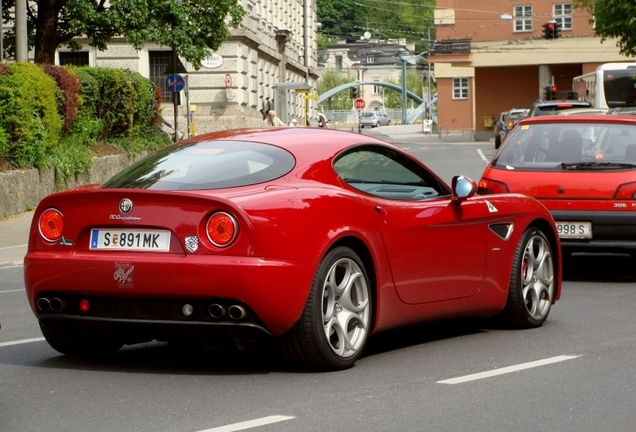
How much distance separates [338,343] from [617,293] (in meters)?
4.87

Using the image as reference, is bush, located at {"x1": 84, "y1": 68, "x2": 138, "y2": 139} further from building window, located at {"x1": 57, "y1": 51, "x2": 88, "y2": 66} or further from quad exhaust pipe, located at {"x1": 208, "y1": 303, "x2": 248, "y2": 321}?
building window, located at {"x1": 57, "y1": 51, "x2": 88, "y2": 66}

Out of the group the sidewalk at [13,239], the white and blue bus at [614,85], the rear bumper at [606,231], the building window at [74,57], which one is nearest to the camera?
the rear bumper at [606,231]

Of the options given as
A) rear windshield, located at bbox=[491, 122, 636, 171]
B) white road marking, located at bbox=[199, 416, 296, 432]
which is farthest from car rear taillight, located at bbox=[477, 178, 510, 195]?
white road marking, located at bbox=[199, 416, 296, 432]

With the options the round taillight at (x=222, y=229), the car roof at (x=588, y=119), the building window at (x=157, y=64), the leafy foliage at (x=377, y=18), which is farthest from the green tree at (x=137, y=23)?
the leafy foliage at (x=377, y=18)

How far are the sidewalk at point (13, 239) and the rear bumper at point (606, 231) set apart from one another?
6958 mm

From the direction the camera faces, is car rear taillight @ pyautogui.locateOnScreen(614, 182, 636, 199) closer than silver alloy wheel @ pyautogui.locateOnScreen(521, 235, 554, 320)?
No

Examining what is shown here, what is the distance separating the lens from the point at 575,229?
12.3 m

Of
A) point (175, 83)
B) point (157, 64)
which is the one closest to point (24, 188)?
point (175, 83)

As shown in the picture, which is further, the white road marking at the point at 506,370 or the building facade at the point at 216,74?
the building facade at the point at 216,74

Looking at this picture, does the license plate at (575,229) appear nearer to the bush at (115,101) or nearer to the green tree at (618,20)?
the bush at (115,101)

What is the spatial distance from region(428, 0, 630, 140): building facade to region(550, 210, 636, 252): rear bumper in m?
75.7

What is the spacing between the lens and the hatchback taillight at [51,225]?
749cm

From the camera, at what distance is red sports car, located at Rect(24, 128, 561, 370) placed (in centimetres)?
705

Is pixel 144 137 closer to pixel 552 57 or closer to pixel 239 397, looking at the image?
pixel 239 397
